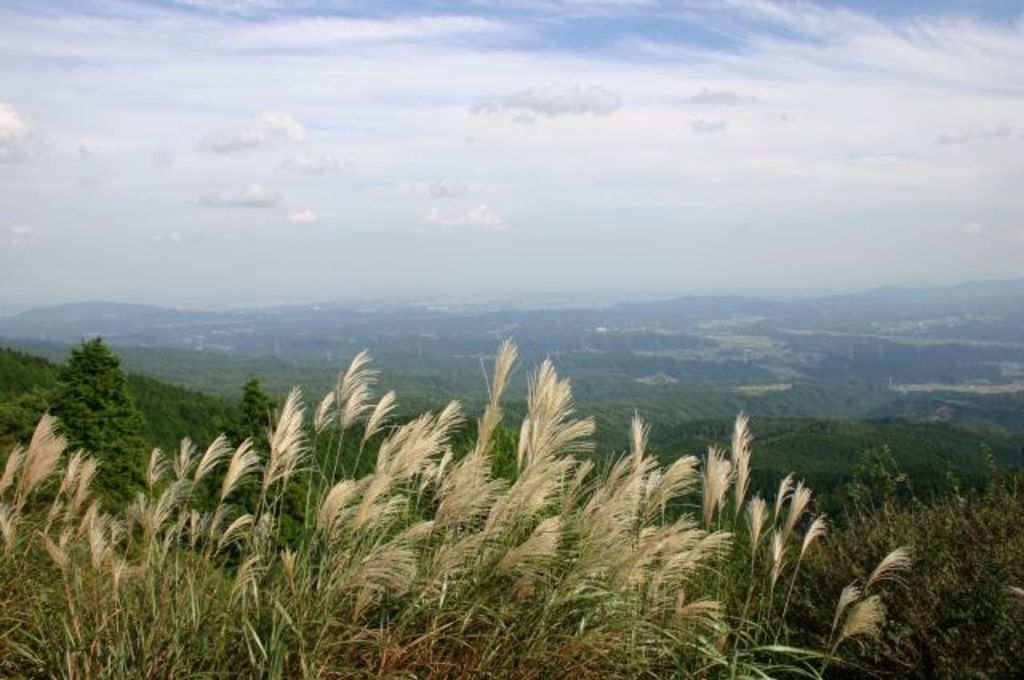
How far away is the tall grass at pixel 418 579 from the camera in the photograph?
9.12ft

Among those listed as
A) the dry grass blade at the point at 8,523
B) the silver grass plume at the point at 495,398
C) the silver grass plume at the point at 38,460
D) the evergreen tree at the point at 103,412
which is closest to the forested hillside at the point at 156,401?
the evergreen tree at the point at 103,412

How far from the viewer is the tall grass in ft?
9.12

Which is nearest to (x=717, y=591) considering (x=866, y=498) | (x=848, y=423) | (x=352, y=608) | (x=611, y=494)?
(x=611, y=494)

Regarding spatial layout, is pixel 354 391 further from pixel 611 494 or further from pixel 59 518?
pixel 59 518

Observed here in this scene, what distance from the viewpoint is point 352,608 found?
2893 mm

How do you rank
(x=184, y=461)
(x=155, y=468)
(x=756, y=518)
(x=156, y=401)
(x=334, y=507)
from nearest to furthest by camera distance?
(x=334, y=507)
(x=756, y=518)
(x=184, y=461)
(x=155, y=468)
(x=156, y=401)

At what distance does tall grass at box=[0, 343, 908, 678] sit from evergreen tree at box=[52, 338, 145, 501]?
25.2 m

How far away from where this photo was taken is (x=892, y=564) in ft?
12.3

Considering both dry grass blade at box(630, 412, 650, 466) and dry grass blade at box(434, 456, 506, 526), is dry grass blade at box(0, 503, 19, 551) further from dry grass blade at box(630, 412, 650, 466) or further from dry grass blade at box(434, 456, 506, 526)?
dry grass blade at box(630, 412, 650, 466)

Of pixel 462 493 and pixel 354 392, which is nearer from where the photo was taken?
pixel 462 493

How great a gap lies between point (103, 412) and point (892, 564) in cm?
2885

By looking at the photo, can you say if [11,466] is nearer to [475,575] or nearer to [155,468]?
[155,468]

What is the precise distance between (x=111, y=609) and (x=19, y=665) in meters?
0.46

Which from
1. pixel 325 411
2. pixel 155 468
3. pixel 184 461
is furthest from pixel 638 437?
pixel 155 468
